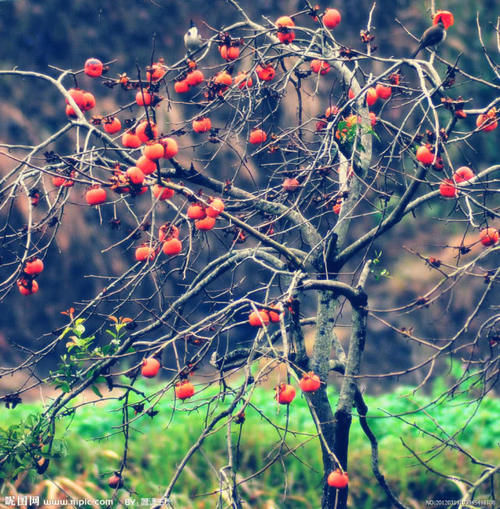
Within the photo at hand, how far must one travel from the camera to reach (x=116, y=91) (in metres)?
7.61

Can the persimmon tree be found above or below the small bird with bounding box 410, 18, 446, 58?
below

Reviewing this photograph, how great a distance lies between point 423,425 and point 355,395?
2542mm

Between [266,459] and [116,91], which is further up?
[116,91]

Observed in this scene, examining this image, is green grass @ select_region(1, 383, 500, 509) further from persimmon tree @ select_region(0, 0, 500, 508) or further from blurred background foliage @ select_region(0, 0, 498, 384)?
blurred background foliage @ select_region(0, 0, 498, 384)

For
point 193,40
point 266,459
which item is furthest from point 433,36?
point 266,459

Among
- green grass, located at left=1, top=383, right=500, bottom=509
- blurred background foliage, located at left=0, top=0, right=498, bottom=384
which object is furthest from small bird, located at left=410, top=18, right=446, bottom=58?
blurred background foliage, located at left=0, top=0, right=498, bottom=384

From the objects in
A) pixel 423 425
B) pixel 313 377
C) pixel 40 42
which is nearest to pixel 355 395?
pixel 313 377

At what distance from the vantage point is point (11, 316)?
7426mm

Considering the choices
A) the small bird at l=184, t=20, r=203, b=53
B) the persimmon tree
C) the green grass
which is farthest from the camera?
the green grass

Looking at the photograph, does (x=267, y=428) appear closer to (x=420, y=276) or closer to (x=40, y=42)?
(x=420, y=276)

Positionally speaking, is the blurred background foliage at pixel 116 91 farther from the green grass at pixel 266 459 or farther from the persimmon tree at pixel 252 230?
the persimmon tree at pixel 252 230

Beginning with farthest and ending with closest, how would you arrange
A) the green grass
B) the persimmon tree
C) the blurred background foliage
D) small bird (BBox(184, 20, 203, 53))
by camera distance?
1. the blurred background foliage
2. the green grass
3. small bird (BBox(184, 20, 203, 53))
4. the persimmon tree

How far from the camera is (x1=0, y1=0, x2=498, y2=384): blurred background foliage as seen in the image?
286 inches

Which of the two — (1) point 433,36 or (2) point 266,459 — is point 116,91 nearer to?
(2) point 266,459
